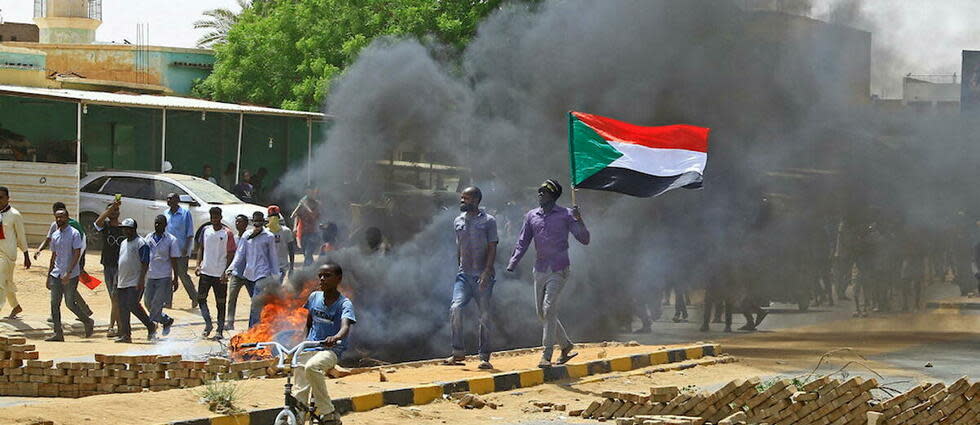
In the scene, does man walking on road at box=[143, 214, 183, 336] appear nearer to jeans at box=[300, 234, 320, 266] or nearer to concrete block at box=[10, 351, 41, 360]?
concrete block at box=[10, 351, 41, 360]

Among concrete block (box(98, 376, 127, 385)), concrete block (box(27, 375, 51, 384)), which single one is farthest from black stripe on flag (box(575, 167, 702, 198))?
concrete block (box(27, 375, 51, 384))

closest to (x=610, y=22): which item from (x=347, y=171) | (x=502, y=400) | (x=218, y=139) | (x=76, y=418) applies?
(x=347, y=171)

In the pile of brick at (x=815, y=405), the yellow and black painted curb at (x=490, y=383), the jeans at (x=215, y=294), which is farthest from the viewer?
the jeans at (x=215, y=294)

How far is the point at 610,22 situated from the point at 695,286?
12.4 ft

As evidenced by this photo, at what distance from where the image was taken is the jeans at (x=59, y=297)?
15.5 meters

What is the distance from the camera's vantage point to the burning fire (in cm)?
1227

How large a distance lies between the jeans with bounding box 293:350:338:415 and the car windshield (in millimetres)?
16320

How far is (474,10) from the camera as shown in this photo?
90.4ft

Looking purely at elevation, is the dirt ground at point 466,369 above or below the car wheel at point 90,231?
below

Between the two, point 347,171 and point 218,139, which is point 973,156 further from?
point 218,139

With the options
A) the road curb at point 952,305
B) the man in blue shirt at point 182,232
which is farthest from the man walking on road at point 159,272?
the road curb at point 952,305

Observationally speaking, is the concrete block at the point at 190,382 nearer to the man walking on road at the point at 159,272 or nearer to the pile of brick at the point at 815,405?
the pile of brick at the point at 815,405

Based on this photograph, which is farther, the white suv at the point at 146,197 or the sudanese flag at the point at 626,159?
the white suv at the point at 146,197

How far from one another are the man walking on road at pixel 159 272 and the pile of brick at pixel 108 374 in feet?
14.4
